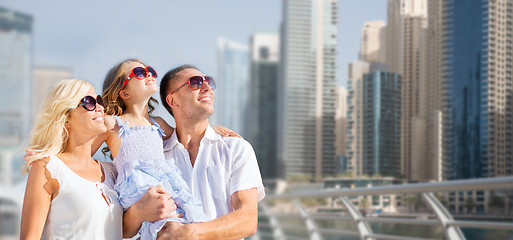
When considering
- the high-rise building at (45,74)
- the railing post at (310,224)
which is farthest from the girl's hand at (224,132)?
the high-rise building at (45,74)

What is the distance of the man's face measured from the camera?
1626 mm

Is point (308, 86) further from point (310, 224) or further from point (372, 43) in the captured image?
point (310, 224)

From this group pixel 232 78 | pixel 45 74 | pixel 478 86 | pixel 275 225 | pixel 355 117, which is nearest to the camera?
pixel 275 225

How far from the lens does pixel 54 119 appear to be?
5.00 ft

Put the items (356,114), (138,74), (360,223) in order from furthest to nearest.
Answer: (356,114) → (360,223) → (138,74)

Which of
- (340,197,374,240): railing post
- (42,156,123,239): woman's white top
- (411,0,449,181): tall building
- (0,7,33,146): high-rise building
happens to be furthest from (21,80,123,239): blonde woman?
(0,7,33,146): high-rise building

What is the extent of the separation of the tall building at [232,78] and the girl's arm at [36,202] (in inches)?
4632

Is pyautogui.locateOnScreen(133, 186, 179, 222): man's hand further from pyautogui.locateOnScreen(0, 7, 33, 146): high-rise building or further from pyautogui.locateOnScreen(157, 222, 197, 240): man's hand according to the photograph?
pyautogui.locateOnScreen(0, 7, 33, 146): high-rise building

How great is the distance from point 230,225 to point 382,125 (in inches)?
2277

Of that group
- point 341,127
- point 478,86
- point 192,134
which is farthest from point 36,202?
point 341,127

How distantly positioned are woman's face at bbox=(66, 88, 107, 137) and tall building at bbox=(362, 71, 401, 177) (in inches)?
2172

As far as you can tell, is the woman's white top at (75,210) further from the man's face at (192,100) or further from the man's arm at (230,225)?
the man's face at (192,100)

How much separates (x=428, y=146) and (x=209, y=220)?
55.0m

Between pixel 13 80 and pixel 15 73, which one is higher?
pixel 15 73
